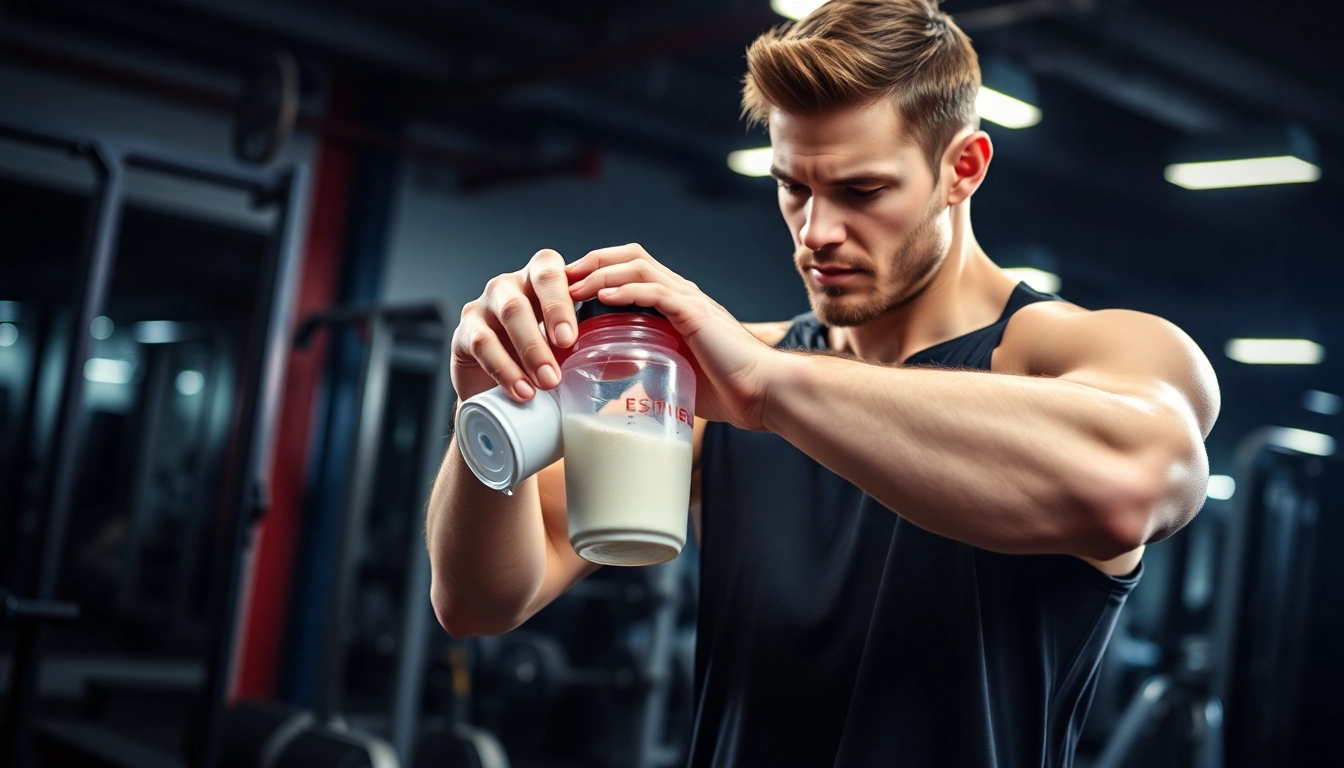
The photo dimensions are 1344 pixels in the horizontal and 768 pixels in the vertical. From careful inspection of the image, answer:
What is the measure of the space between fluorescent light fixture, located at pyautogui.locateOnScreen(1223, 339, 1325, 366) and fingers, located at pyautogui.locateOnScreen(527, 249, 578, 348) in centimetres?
989

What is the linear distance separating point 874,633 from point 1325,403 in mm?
8742

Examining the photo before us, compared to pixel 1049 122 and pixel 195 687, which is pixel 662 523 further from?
pixel 1049 122

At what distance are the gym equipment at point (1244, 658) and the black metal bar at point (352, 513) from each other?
2.65m

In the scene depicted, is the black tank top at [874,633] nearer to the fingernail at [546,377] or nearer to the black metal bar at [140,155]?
the fingernail at [546,377]

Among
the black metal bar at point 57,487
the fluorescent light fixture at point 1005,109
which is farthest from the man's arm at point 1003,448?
the fluorescent light fixture at point 1005,109

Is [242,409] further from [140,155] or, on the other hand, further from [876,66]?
[876,66]

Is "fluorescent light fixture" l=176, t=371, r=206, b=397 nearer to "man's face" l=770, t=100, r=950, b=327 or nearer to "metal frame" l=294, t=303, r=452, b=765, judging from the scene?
"metal frame" l=294, t=303, r=452, b=765

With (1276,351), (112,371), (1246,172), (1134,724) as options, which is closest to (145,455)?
(1134,724)

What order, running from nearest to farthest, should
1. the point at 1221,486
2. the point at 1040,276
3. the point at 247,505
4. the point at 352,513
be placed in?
the point at 247,505
the point at 352,513
the point at 1040,276
the point at 1221,486

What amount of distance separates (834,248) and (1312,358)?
10121 millimetres

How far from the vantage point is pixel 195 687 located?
193 inches

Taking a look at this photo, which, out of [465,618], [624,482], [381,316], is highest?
[381,316]

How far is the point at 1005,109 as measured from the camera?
5500mm

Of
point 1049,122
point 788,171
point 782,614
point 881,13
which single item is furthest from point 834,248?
point 1049,122
